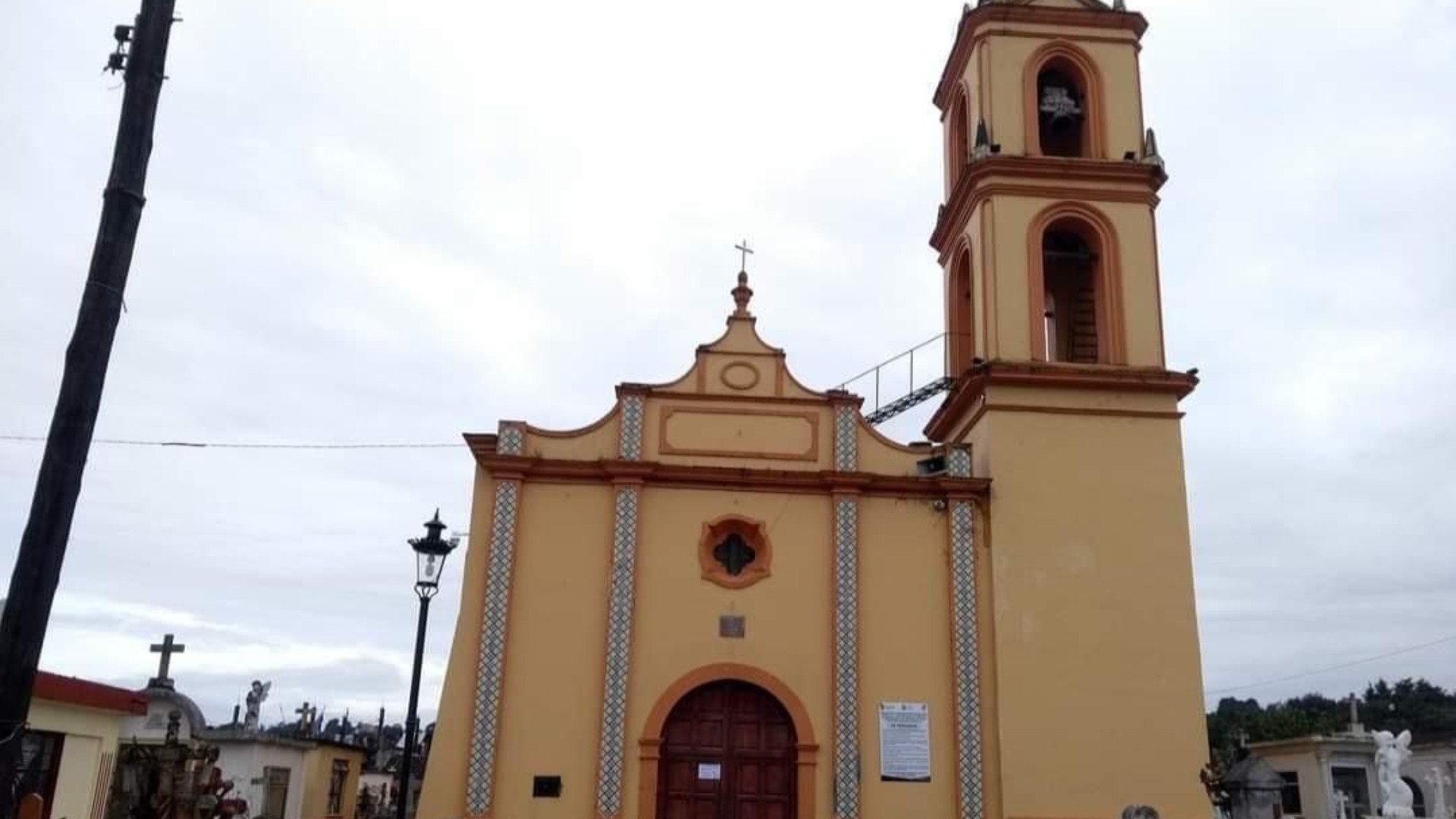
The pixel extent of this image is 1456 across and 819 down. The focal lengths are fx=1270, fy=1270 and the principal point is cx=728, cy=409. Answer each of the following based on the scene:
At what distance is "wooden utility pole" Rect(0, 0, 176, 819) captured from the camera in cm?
554

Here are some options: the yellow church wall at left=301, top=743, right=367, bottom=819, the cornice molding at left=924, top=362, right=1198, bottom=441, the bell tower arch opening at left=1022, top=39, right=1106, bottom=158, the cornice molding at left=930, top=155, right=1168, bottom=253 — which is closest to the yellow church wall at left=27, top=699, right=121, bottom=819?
the cornice molding at left=924, top=362, right=1198, bottom=441

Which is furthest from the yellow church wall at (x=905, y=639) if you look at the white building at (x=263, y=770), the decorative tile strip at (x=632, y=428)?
the white building at (x=263, y=770)

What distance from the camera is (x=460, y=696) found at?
15.1 m

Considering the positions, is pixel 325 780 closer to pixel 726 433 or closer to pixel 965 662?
pixel 726 433

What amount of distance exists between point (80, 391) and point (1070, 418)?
A: 43.4 feet

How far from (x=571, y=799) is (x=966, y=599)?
5.41 metres

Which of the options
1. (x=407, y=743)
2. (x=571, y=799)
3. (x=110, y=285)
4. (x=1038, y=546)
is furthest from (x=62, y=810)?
(x=1038, y=546)

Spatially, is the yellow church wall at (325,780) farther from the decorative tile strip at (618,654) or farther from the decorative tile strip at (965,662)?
the decorative tile strip at (965,662)

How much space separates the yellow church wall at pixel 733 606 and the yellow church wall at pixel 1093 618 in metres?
2.22

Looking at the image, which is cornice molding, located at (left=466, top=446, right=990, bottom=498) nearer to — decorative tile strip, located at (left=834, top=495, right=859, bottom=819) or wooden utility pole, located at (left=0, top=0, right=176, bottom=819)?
decorative tile strip, located at (left=834, top=495, right=859, bottom=819)

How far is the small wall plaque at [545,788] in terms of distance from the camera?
14.9m

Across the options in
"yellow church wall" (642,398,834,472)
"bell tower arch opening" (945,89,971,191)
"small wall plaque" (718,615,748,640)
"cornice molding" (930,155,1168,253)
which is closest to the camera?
"small wall plaque" (718,615,748,640)

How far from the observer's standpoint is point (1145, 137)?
18.3 meters

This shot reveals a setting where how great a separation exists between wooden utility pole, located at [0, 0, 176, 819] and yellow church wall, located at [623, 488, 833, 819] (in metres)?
10.1
